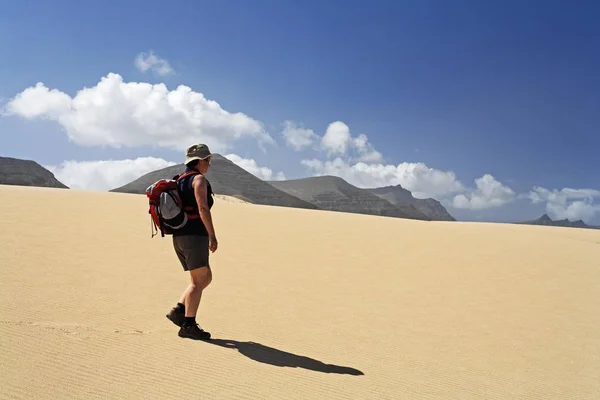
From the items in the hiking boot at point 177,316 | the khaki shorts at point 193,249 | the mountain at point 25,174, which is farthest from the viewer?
the mountain at point 25,174

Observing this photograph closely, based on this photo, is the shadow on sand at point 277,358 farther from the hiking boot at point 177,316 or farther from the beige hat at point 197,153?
the beige hat at point 197,153

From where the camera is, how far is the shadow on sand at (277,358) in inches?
160

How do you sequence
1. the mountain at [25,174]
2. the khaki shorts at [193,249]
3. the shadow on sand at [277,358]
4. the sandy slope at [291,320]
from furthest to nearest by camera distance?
the mountain at [25,174] < the khaki shorts at [193,249] < the shadow on sand at [277,358] < the sandy slope at [291,320]

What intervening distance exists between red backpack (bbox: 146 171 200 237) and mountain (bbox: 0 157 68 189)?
375 ft

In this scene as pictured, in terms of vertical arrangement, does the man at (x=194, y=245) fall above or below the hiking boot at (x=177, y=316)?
above

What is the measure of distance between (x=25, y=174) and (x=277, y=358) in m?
126

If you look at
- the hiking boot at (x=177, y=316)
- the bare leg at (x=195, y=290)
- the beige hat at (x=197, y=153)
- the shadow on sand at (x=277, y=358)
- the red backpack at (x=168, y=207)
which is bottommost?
the shadow on sand at (x=277, y=358)

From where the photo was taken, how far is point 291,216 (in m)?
18.9

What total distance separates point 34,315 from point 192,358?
201 centimetres

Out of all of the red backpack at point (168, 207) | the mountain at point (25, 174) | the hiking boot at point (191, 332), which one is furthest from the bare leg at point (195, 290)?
the mountain at point (25, 174)

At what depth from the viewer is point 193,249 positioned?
14.6 feet

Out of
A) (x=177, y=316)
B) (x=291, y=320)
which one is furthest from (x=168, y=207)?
(x=291, y=320)

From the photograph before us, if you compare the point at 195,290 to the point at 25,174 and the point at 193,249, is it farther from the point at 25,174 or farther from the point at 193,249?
the point at 25,174

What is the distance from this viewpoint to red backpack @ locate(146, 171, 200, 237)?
433 cm
